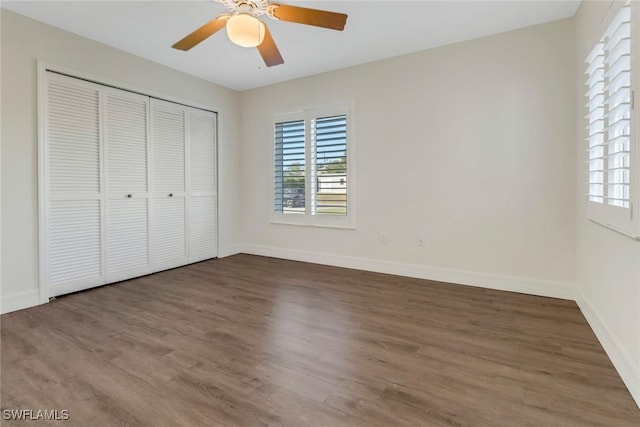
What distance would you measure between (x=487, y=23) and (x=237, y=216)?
4.02 m

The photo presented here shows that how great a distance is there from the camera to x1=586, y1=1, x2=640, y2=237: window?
166 cm

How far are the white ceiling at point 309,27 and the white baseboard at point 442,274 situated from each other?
2.39 m

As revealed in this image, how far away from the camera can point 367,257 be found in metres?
4.05

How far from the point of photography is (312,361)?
6.36 ft

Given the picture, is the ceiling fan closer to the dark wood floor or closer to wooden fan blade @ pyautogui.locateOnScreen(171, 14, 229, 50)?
wooden fan blade @ pyautogui.locateOnScreen(171, 14, 229, 50)

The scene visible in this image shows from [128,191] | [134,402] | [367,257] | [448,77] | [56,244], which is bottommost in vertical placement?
[134,402]

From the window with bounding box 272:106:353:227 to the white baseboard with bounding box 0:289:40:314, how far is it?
2.77m

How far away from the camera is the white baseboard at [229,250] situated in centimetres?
491

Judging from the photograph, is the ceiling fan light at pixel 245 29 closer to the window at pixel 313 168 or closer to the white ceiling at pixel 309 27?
the white ceiling at pixel 309 27

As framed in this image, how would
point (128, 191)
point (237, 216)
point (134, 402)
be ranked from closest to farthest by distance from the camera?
1. point (134, 402)
2. point (128, 191)
3. point (237, 216)

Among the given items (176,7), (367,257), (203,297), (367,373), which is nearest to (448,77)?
(367,257)

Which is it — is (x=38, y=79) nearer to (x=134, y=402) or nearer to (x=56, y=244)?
(x=56, y=244)

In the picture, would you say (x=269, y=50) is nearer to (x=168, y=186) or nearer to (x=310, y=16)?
(x=310, y=16)

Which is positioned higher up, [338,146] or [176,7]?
[176,7]
